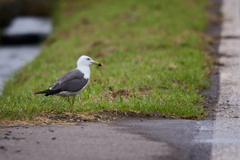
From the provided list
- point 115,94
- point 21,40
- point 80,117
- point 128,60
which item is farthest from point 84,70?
point 21,40

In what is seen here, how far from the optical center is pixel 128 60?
10.3 metres

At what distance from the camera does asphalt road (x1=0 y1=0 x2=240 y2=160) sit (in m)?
4.38

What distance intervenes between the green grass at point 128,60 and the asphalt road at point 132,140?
0.54 metres

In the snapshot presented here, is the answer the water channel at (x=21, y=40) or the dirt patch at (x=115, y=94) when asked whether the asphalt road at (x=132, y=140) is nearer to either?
the dirt patch at (x=115, y=94)

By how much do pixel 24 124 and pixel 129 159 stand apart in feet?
6.14

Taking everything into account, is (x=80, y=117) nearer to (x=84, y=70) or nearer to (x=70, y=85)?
(x=70, y=85)

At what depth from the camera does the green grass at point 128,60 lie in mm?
6402

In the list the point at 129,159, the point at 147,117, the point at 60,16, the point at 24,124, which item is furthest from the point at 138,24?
the point at 129,159

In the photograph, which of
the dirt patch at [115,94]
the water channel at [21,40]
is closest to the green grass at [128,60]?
the dirt patch at [115,94]

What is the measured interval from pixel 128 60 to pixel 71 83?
13.8 feet

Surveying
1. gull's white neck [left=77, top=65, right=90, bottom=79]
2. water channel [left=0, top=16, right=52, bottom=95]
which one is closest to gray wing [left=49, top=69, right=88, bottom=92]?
gull's white neck [left=77, top=65, right=90, bottom=79]

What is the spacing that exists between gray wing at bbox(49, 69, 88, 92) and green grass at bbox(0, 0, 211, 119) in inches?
9.8

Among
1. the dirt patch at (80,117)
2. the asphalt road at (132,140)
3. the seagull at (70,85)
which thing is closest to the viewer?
the asphalt road at (132,140)

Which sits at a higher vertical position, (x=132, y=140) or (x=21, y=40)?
(x=21, y=40)
